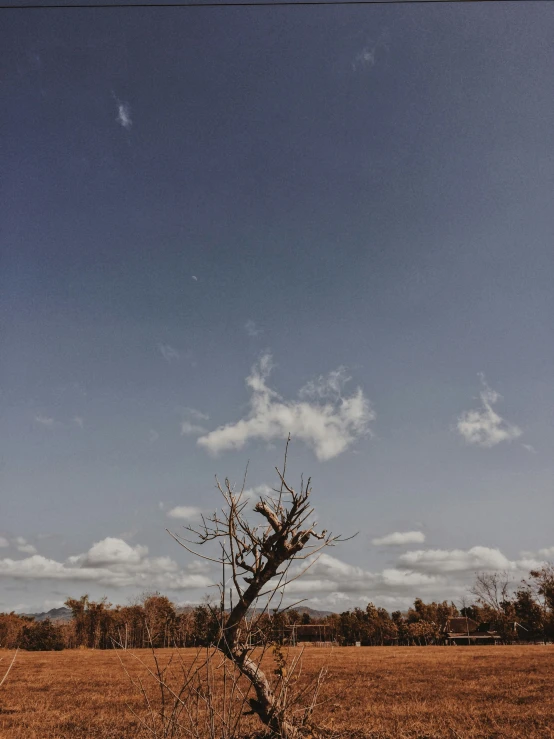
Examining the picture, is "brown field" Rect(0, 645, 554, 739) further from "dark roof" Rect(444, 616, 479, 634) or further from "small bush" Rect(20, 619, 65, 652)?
"dark roof" Rect(444, 616, 479, 634)

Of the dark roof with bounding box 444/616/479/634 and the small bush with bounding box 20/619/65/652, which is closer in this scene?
the small bush with bounding box 20/619/65/652

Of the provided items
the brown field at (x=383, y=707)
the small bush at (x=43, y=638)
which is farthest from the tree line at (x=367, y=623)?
the brown field at (x=383, y=707)

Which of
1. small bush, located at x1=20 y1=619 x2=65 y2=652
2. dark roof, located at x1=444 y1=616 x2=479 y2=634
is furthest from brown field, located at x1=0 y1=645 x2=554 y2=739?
dark roof, located at x1=444 y1=616 x2=479 y2=634

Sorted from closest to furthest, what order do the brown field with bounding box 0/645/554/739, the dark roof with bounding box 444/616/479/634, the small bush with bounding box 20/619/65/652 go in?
the brown field with bounding box 0/645/554/739, the small bush with bounding box 20/619/65/652, the dark roof with bounding box 444/616/479/634

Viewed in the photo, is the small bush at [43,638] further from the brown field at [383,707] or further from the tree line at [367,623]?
the brown field at [383,707]

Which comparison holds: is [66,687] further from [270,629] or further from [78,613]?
[78,613]

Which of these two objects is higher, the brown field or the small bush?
the brown field

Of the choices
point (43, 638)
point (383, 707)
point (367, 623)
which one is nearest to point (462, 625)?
point (367, 623)

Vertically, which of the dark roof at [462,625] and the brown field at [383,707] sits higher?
the brown field at [383,707]

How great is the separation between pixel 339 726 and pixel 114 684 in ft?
45.9

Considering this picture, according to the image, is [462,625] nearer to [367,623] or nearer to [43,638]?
[367,623]

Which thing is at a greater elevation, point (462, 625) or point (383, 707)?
point (383, 707)

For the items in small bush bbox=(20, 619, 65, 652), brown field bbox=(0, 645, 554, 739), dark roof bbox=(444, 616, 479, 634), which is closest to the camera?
brown field bbox=(0, 645, 554, 739)

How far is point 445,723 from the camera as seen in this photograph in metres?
10.1
